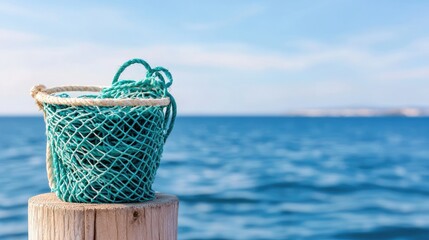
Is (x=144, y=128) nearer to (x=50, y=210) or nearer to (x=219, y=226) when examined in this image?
(x=50, y=210)

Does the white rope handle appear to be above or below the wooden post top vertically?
above

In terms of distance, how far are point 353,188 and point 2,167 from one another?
2184cm

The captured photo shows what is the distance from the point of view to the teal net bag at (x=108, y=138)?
3.39 metres

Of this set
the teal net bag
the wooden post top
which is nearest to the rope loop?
the teal net bag

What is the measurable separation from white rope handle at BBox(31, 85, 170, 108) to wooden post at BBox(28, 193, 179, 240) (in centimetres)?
56

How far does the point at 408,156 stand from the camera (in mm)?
56031

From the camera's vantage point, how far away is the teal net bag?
339cm

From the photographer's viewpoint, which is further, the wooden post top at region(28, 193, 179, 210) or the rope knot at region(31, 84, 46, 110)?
the rope knot at region(31, 84, 46, 110)

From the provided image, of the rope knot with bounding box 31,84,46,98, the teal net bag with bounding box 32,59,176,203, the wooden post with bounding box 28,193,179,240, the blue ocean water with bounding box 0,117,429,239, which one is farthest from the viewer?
the blue ocean water with bounding box 0,117,429,239

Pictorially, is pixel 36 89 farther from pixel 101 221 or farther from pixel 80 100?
pixel 101 221

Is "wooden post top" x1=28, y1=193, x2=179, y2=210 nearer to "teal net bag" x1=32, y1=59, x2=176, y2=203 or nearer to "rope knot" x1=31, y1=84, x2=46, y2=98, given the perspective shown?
"teal net bag" x1=32, y1=59, x2=176, y2=203

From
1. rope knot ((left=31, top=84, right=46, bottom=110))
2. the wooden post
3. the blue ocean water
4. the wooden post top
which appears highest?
rope knot ((left=31, top=84, right=46, bottom=110))

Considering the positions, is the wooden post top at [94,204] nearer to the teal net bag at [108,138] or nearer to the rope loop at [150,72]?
the teal net bag at [108,138]

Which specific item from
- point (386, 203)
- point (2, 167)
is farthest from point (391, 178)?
point (2, 167)
